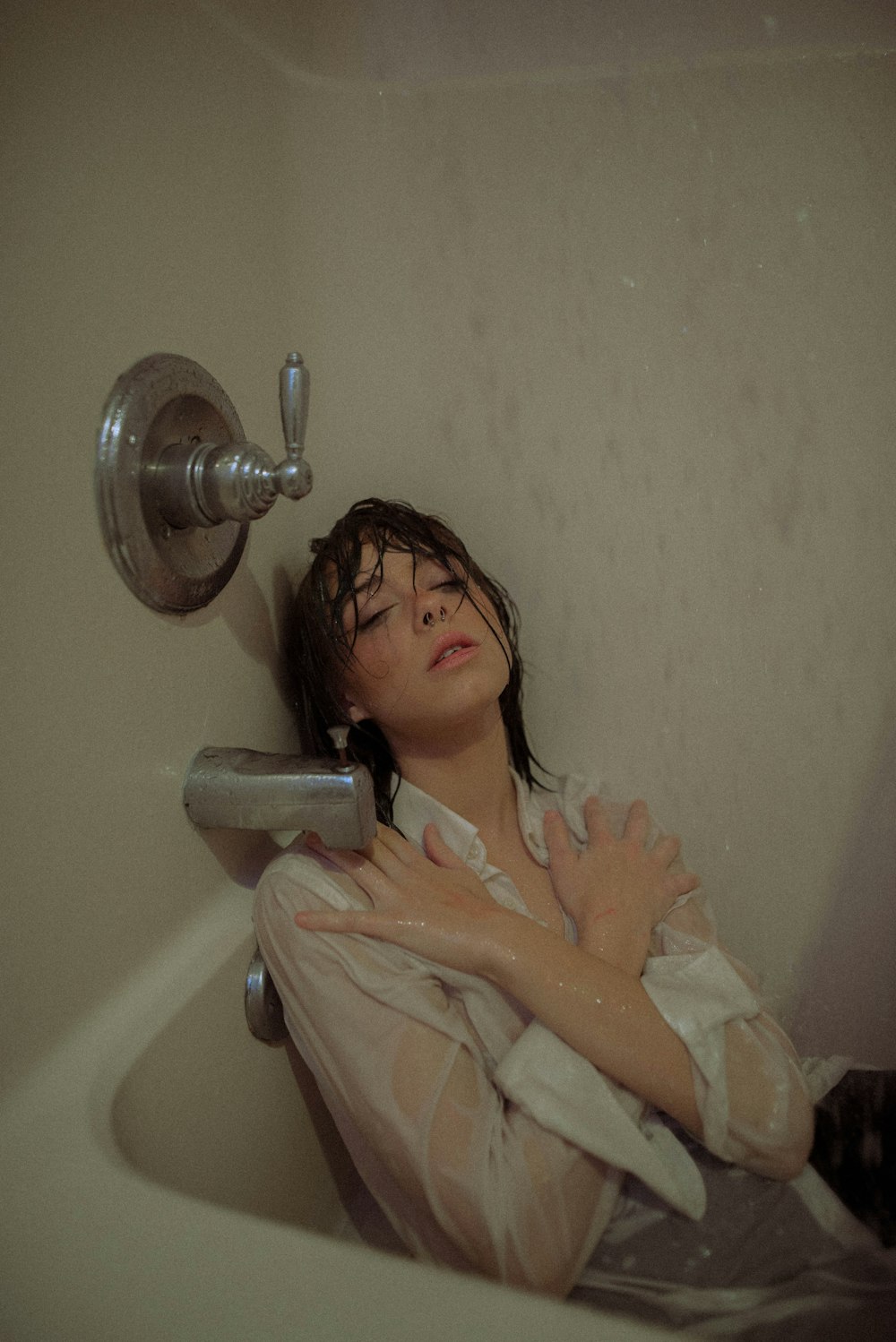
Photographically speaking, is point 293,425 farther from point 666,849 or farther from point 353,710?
point 666,849

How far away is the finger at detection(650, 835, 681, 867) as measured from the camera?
0.89 m

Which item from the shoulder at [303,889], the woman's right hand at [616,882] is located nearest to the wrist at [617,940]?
the woman's right hand at [616,882]

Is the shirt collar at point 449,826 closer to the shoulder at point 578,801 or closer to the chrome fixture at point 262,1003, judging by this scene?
the shoulder at point 578,801

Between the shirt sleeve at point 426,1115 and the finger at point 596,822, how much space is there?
0.26 metres

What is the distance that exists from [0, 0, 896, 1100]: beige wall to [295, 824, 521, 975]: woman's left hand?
15 cm

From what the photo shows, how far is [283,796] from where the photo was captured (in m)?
0.72

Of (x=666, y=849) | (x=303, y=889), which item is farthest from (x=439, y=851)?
(x=666, y=849)

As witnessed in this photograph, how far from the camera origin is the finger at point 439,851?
816 mm

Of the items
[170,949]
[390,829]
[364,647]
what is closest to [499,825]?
[390,829]

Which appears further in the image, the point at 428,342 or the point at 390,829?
the point at 428,342

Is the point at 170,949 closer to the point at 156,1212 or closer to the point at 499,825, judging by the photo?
the point at 156,1212

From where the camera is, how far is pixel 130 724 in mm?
681

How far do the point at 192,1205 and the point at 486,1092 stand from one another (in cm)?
24

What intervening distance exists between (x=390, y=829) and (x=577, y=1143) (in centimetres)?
32
